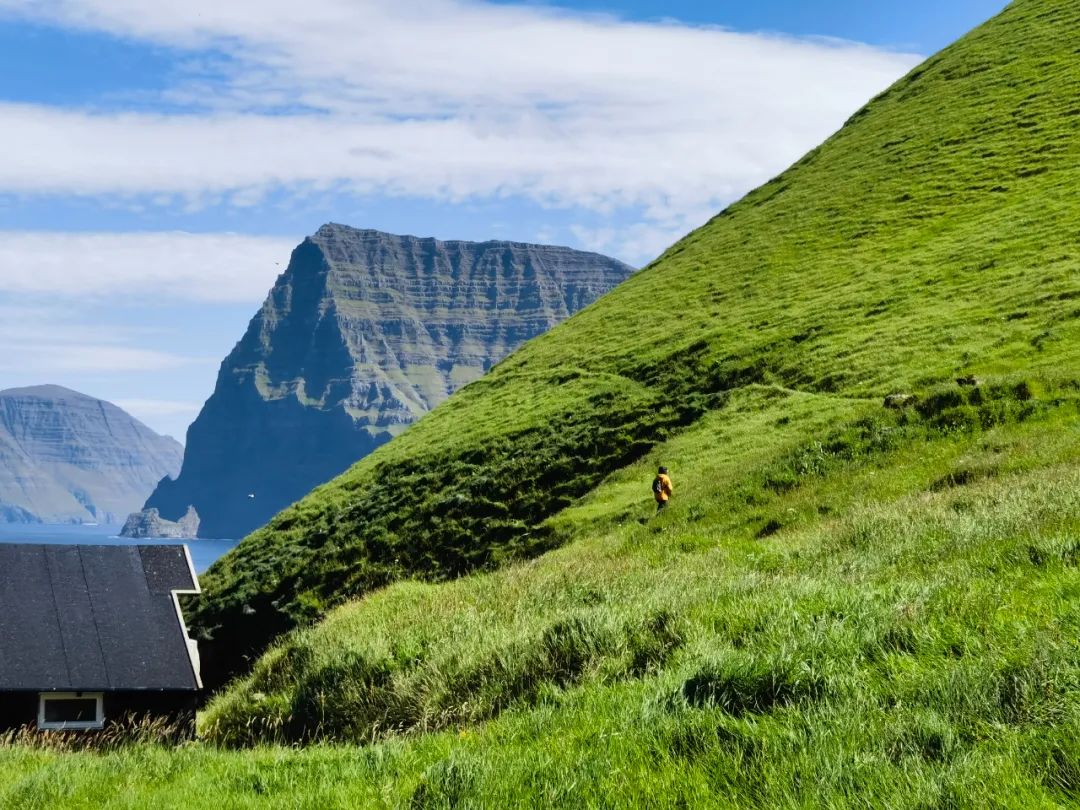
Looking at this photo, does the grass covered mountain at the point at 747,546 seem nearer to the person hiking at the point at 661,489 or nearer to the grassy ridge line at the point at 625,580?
the grassy ridge line at the point at 625,580

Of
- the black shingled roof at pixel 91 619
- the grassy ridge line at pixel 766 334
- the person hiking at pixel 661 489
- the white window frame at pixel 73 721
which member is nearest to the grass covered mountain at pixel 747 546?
the grassy ridge line at pixel 766 334

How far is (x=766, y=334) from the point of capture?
166 feet

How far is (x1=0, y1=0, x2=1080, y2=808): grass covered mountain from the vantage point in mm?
8305

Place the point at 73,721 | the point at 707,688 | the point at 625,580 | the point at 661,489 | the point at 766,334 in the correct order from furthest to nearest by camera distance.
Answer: the point at 766,334 < the point at 661,489 < the point at 73,721 < the point at 625,580 < the point at 707,688

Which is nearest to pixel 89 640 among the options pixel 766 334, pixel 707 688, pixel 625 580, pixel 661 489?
pixel 625 580

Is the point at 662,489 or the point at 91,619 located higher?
the point at 662,489

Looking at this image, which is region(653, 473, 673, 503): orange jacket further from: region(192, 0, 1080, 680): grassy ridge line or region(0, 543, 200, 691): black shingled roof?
region(0, 543, 200, 691): black shingled roof

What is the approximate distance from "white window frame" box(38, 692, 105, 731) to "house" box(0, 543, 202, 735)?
0.02m

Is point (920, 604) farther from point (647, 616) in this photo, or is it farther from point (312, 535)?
point (312, 535)

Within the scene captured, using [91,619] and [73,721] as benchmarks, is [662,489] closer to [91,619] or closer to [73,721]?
[91,619]

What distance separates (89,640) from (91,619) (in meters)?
0.83

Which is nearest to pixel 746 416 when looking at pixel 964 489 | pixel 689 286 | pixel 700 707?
pixel 964 489

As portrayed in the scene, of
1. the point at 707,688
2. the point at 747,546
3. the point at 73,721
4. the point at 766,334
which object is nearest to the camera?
the point at 707,688

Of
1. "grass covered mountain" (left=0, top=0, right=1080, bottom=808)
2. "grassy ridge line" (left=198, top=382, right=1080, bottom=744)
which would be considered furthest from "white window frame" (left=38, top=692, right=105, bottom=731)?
"grass covered mountain" (left=0, top=0, right=1080, bottom=808)
